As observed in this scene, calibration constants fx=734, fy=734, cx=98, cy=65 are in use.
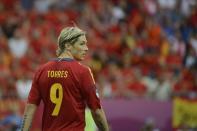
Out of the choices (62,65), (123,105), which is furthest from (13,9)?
(62,65)

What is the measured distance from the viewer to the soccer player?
6.36 meters

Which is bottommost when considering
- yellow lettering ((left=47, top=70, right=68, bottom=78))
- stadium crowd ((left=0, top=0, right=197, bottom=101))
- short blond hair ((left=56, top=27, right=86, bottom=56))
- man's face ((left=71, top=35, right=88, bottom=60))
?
stadium crowd ((left=0, top=0, right=197, bottom=101))

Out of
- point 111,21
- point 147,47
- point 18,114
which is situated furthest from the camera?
point 111,21

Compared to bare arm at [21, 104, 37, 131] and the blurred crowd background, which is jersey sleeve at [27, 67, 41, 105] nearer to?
bare arm at [21, 104, 37, 131]

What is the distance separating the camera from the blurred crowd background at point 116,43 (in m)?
14.7

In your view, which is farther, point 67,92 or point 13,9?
point 13,9

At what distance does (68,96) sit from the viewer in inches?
251

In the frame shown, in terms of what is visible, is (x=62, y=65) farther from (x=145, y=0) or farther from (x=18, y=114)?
(x=145, y=0)

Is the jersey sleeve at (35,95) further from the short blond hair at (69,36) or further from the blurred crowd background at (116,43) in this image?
the blurred crowd background at (116,43)

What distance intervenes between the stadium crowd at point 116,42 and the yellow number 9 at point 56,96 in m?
7.39

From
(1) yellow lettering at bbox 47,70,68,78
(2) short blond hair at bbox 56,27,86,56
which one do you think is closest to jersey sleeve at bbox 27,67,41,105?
(1) yellow lettering at bbox 47,70,68,78

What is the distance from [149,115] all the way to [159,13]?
5043 mm

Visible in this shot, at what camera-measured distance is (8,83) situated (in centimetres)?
1408

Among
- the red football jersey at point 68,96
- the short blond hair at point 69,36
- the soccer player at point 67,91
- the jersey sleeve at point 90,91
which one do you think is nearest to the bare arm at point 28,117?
the soccer player at point 67,91
